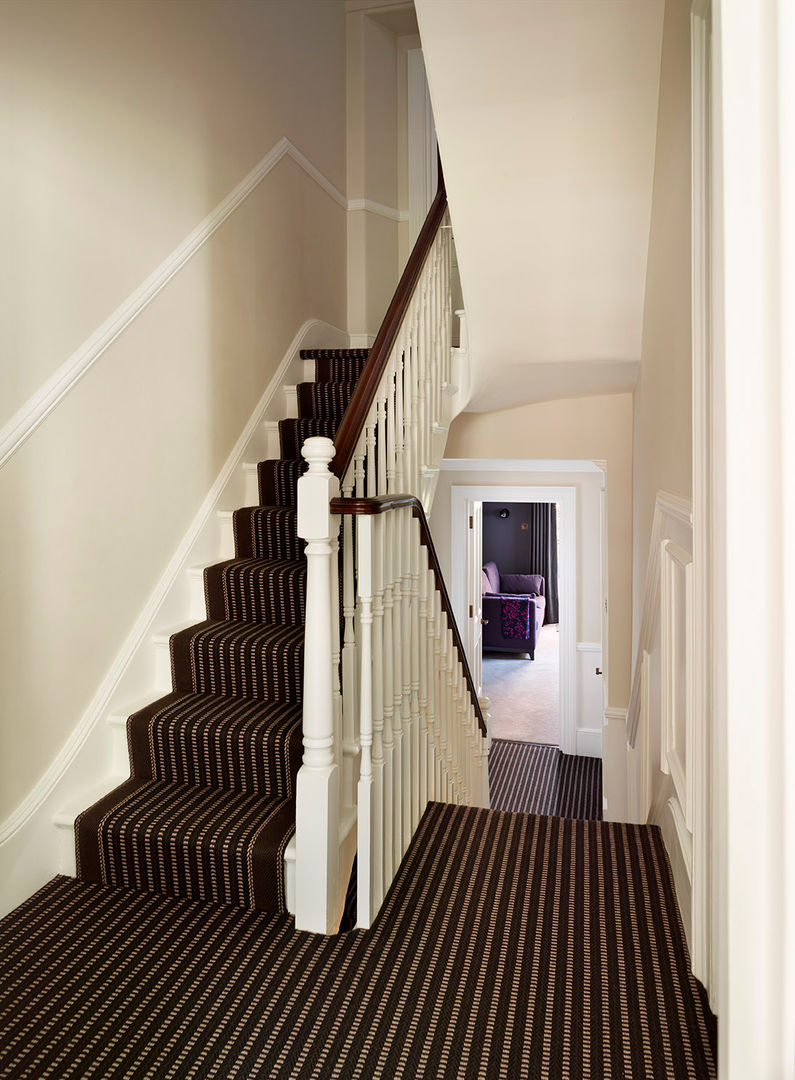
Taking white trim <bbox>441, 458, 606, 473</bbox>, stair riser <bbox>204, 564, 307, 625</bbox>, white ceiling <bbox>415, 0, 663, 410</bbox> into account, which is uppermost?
white ceiling <bbox>415, 0, 663, 410</bbox>

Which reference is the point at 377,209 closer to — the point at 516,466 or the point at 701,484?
the point at 516,466

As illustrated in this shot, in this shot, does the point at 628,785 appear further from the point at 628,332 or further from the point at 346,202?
the point at 346,202

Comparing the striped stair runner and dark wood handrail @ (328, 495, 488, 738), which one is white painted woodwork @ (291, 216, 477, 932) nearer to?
dark wood handrail @ (328, 495, 488, 738)

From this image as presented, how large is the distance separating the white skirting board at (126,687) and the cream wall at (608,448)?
150 centimetres

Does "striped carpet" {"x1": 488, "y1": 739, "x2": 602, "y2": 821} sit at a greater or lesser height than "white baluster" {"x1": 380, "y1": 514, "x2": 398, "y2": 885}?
lesser

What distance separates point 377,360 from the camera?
238 centimetres

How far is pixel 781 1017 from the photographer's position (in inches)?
24.3

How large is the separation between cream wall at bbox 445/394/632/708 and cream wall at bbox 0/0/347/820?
5.38 ft

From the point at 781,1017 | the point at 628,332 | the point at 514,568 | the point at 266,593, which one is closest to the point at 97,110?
the point at 266,593

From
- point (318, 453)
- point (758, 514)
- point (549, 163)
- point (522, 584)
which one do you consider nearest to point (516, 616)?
point (522, 584)

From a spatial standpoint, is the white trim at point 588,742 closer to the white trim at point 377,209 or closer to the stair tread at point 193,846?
the white trim at point 377,209

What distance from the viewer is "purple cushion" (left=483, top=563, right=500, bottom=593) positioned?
10.1m

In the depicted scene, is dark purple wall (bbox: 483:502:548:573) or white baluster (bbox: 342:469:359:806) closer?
white baluster (bbox: 342:469:359:806)

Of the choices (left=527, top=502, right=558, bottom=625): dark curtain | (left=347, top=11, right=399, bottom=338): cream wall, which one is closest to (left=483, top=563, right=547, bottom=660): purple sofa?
(left=527, top=502, right=558, bottom=625): dark curtain
